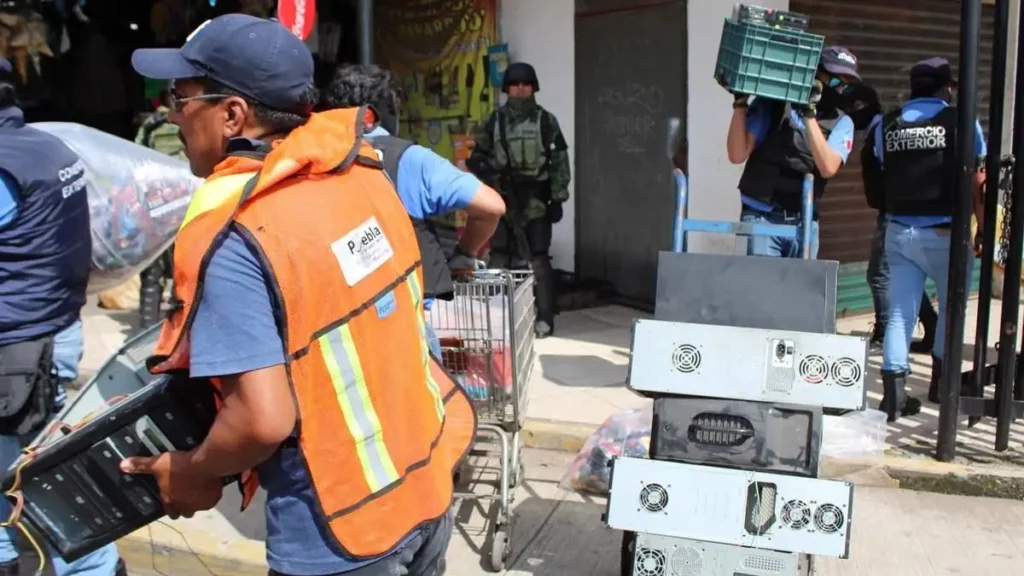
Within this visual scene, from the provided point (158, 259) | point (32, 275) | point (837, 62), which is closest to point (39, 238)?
point (32, 275)

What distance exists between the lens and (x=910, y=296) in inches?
197

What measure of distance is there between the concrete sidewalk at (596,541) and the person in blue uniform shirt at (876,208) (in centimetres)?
130

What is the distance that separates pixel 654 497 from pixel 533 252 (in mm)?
3803

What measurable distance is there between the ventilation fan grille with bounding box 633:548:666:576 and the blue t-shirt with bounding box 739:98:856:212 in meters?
2.27

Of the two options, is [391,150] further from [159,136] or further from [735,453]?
[159,136]

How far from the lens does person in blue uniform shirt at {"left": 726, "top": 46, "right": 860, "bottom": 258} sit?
14.9ft

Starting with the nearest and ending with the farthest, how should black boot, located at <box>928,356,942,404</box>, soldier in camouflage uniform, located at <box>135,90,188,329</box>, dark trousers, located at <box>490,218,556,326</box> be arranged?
black boot, located at <box>928,356,942,404</box>
dark trousers, located at <box>490,218,556,326</box>
soldier in camouflage uniform, located at <box>135,90,188,329</box>

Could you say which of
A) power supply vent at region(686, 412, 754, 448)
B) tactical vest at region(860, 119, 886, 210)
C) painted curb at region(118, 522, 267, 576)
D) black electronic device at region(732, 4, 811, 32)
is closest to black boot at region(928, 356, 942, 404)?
tactical vest at region(860, 119, 886, 210)

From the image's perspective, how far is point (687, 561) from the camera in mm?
2996

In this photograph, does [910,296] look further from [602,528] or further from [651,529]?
[651,529]

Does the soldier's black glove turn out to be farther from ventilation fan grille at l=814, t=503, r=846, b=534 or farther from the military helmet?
the military helmet

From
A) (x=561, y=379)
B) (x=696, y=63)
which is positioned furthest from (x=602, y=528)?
(x=696, y=63)

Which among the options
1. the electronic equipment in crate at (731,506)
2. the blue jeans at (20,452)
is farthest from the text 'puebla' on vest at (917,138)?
the blue jeans at (20,452)

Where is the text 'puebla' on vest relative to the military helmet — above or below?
A: below
